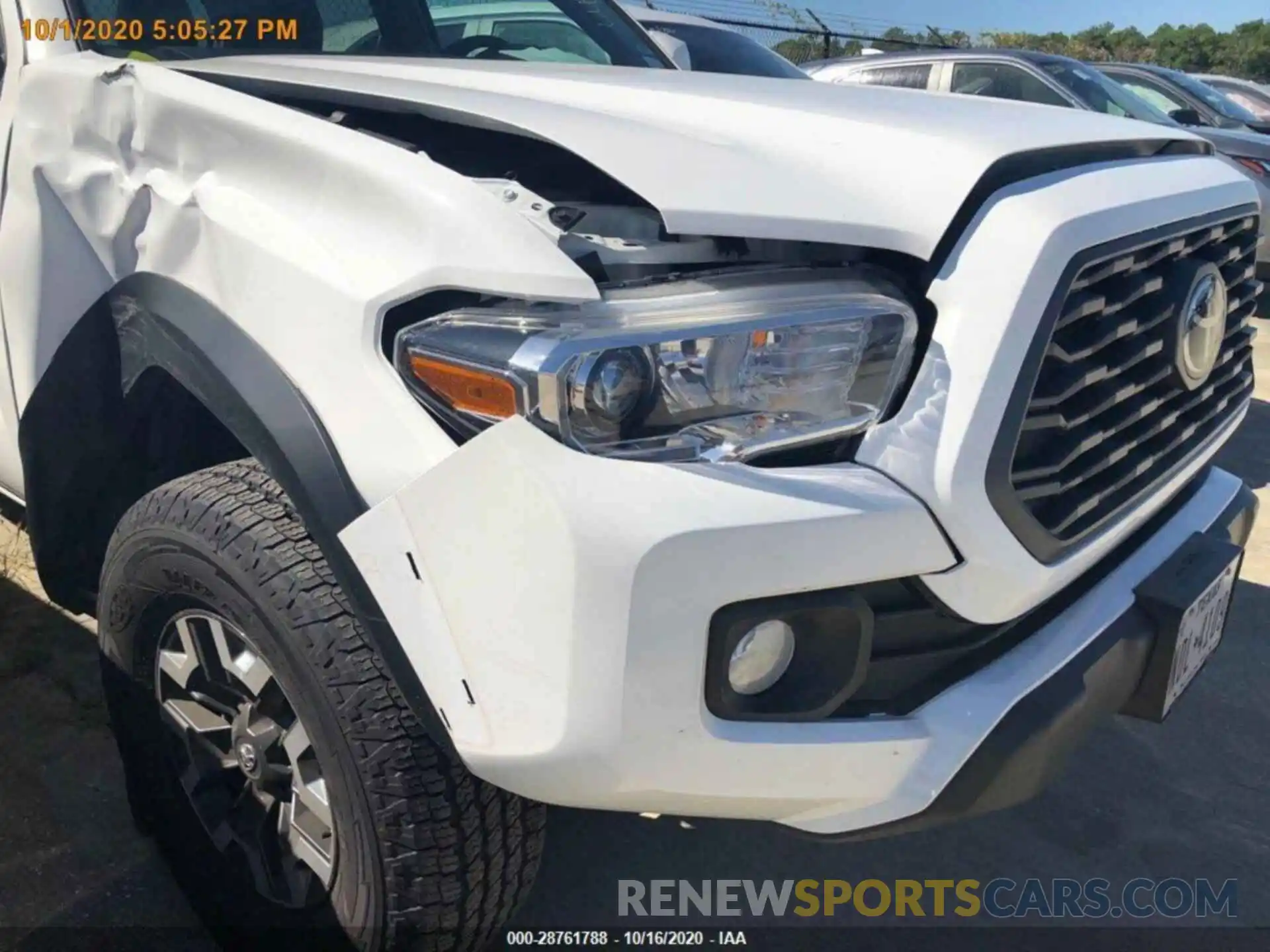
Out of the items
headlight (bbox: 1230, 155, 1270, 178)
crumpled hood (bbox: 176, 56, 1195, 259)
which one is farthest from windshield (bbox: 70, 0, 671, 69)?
headlight (bbox: 1230, 155, 1270, 178)

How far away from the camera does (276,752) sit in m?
1.86

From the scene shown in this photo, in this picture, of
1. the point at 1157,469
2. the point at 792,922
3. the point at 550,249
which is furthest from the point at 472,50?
the point at 792,922

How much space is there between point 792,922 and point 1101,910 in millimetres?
653

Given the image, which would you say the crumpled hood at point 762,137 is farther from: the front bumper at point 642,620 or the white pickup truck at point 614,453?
the front bumper at point 642,620

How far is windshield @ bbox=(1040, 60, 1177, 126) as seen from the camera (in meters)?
7.71

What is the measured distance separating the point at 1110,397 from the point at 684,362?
740mm

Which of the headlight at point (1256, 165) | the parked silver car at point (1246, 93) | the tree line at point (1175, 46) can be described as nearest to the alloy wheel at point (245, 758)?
the headlight at point (1256, 165)

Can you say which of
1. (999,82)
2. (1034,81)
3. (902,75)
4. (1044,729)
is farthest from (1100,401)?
(902,75)

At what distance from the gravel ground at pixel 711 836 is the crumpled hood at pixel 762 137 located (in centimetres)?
145

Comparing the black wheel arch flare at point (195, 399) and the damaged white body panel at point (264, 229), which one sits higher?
the damaged white body panel at point (264, 229)

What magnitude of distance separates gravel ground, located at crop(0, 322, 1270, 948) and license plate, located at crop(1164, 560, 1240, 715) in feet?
1.93

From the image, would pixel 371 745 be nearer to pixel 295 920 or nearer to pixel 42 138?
pixel 295 920

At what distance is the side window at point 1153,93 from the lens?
9531 millimetres

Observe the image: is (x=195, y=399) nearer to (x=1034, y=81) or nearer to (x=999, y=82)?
(x=1034, y=81)
